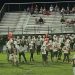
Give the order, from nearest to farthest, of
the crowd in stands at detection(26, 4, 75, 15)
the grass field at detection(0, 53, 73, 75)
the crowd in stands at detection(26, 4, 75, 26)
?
the grass field at detection(0, 53, 73, 75) < the crowd in stands at detection(26, 4, 75, 26) < the crowd in stands at detection(26, 4, 75, 15)

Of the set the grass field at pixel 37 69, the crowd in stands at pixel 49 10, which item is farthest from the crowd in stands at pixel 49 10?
the grass field at pixel 37 69

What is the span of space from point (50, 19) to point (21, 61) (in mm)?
20836

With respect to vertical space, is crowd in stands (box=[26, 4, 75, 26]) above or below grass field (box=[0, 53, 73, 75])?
above

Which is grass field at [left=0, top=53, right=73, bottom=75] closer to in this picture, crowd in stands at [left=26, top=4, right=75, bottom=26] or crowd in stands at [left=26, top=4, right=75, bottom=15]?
crowd in stands at [left=26, top=4, right=75, bottom=26]

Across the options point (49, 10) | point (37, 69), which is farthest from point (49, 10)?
point (37, 69)

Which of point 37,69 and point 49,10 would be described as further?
point 49,10

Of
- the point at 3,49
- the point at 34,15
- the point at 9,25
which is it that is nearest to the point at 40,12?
the point at 34,15

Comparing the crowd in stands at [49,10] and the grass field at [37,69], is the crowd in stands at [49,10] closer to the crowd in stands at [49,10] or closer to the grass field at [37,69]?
the crowd in stands at [49,10]

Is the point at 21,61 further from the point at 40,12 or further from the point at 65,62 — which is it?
the point at 40,12

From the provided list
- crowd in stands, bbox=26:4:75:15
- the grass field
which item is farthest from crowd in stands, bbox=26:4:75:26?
the grass field

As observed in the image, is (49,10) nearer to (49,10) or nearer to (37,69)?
(49,10)

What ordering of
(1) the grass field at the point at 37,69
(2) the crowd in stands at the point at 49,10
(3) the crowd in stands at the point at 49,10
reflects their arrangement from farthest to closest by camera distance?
(2) the crowd in stands at the point at 49,10, (3) the crowd in stands at the point at 49,10, (1) the grass field at the point at 37,69

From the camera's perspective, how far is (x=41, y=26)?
5647 centimetres

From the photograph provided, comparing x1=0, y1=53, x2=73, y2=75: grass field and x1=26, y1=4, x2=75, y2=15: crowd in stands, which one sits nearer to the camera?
x1=0, y1=53, x2=73, y2=75: grass field
